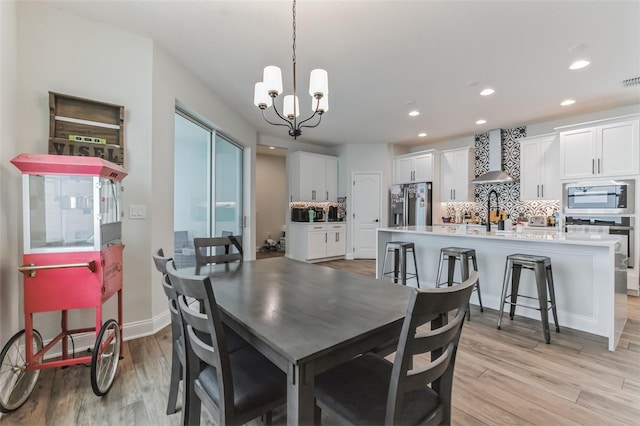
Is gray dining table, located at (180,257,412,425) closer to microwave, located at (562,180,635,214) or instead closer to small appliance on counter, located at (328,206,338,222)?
microwave, located at (562,180,635,214)

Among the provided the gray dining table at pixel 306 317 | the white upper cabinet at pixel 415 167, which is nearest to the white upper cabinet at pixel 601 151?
the white upper cabinet at pixel 415 167

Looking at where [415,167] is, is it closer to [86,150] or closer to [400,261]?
[400,261]

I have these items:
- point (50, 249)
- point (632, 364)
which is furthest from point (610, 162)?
point (50, 249)

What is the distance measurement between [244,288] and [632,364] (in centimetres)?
299

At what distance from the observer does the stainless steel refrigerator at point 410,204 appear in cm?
627

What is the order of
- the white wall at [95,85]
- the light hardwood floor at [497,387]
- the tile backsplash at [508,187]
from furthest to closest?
the tile backsplash at [508,187] → the white wall at [95,85] → the light hardwood floor at [497,387]

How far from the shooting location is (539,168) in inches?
196

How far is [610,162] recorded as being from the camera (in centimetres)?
406

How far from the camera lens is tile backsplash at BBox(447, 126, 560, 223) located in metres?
5.29

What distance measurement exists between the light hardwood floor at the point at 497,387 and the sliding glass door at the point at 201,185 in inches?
54.3

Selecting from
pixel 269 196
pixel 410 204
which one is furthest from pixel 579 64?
pixel 269 196

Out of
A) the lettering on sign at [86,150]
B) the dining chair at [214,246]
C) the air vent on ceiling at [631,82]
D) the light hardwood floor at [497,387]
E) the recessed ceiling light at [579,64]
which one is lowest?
the light hardwood floor at [497,387]

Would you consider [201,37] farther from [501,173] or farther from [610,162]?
[610,162]

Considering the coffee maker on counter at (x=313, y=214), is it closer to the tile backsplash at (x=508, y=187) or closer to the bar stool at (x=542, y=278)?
the tile backsplash at (x=508, y=187)
